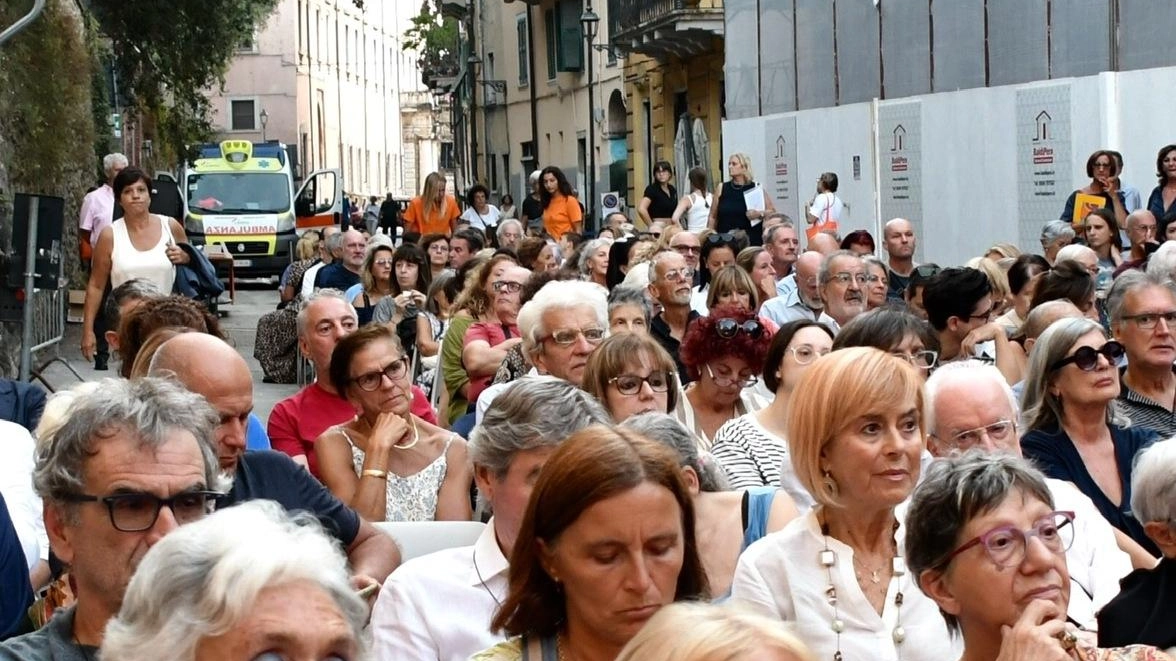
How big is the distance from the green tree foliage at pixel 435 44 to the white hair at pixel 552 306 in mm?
64210

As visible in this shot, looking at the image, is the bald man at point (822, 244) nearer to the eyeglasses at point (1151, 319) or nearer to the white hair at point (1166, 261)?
the white hair at point (1166, 261)

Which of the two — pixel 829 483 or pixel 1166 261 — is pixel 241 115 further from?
pixel 829 483

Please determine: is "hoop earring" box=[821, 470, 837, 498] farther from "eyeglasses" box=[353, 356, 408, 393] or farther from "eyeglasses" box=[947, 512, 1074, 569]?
"eyeglasses" box=[353, 356, 408, 393]

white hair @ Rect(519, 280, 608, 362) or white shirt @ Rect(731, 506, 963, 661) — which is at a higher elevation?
white hair @ Rect(519, 280, 608, 362)

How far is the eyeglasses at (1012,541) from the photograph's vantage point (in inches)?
170

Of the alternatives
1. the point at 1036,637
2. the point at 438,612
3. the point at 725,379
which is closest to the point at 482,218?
the point at 725,379

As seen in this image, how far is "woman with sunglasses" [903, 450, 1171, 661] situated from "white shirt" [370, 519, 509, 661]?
938mm

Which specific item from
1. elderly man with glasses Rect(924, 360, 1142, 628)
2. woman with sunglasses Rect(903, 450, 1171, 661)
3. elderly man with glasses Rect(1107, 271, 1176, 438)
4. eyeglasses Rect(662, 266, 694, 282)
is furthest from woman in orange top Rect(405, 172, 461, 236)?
woman with sunglasses Rect(903, 450, 1171, 661)

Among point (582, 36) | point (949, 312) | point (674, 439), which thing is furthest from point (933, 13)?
point (582, 36)

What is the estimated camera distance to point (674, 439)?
5547 millimetres

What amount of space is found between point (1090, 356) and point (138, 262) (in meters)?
7.33

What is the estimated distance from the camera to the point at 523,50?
5619cm

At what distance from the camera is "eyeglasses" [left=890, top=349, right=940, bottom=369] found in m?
7.62

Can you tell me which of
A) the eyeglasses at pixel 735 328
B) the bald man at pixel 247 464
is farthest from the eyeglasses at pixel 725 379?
the bald man at pixel 247 464
